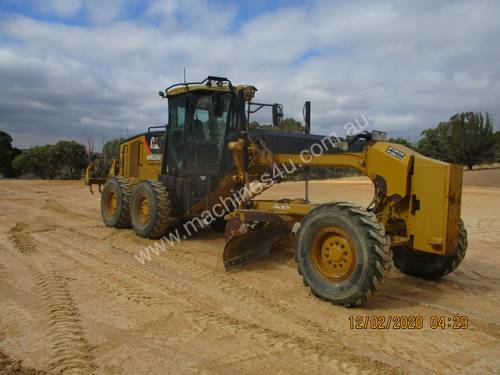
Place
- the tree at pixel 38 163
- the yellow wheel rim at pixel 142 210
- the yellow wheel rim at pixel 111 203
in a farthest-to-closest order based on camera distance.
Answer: the tree at pixel 38 163
the yellow wheel rim at pixel 111 203
the yellow wheel rim at pixel 142 210

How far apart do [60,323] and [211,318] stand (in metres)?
1.44

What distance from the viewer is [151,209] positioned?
8.08m

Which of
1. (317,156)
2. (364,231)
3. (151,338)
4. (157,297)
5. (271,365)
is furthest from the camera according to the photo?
(317,156)

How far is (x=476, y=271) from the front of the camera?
251 inches

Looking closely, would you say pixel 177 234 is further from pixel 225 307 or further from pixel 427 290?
pixel 427 290

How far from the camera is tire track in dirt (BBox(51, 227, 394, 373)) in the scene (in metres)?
3.51

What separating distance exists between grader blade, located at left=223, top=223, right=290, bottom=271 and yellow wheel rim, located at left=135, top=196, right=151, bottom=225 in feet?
8.72

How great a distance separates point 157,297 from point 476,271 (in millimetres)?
4661

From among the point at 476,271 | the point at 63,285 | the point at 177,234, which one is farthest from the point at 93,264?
the point at 476,271

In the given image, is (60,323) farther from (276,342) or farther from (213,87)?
(213,87)

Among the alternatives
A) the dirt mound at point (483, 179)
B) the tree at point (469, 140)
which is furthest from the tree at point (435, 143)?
the dirt mound at point (483, 179)

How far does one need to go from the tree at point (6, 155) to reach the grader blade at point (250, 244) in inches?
1387

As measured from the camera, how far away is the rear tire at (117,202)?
9250 millimetres

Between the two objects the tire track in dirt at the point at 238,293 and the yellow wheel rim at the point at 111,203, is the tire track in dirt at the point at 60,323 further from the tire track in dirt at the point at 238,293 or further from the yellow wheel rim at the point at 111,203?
the yellow wheel rim at the point at 111,203
